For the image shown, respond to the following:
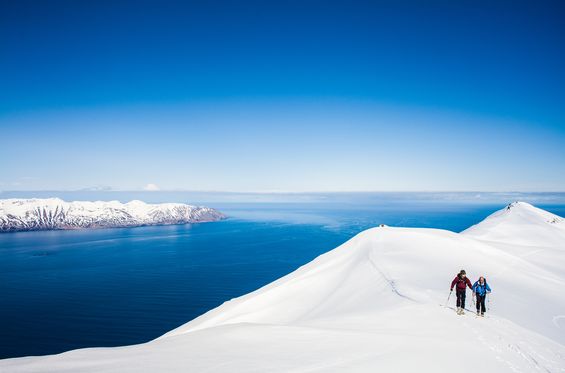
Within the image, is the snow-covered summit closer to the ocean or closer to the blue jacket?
the ocean

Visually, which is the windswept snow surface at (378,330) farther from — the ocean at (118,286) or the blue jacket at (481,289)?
the ocean at (118,286)

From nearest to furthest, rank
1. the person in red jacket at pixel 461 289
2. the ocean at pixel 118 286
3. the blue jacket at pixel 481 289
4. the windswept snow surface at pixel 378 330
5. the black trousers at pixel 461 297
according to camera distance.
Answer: the windswept snow surface at pixel 378 330 < the blue jacket at pixel 481 289 < the person in red jacket at pixel 461 289 < the black trousers at pixel 461 297 < the ocean at pixel 118 286

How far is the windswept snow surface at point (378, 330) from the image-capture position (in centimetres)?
913

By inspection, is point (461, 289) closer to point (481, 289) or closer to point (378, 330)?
point (481, 289)

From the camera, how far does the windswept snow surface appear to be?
30.0 feet

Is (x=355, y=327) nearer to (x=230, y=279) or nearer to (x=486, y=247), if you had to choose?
(x=486, y=247)

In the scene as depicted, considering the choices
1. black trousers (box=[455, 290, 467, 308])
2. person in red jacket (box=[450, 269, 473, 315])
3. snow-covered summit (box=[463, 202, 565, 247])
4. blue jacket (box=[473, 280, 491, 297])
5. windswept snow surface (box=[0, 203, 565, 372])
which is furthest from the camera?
snow-covered summit (box=[463, 202, 565, 247])

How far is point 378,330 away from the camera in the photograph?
1258cm

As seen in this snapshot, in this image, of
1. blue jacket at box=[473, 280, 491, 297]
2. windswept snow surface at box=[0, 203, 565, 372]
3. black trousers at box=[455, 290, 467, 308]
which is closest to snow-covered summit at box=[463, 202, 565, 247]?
windswept snow surface at box=[0, 203, 565, 372]

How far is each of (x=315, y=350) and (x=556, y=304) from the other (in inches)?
800

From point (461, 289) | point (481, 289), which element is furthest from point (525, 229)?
point (461, 289)

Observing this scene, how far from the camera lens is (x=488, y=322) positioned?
13.9 meters

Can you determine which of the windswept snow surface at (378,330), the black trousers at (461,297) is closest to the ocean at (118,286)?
the windswept snow surface at (378,330)

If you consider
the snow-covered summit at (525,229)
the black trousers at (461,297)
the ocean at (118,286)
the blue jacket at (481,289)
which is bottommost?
the ocean at (118,286)
